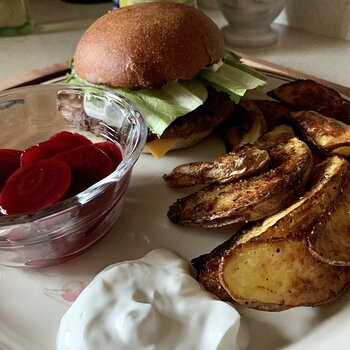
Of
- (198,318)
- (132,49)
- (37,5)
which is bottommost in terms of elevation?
(37,5)

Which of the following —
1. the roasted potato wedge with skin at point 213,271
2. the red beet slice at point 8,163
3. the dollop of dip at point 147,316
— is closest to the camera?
the dollop of dip at point 147,316

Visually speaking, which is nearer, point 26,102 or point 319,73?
point 26,102

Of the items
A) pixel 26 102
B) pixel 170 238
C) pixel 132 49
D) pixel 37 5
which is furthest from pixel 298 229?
pixel 37 5

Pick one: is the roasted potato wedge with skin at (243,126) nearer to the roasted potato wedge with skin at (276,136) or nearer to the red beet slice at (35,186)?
the roasted potato wedge with skin at (276,136)

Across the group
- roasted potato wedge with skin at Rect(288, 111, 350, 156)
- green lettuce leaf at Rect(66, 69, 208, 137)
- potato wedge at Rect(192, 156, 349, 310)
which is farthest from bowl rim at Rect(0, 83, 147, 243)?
roasted potato wedge with skin at Rect(288, 111, 350, 156)

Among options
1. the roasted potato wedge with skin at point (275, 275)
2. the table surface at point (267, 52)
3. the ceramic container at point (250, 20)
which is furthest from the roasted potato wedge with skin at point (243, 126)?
the ceramic container at point (250, 20)

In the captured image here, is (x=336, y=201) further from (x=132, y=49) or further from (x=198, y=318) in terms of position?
(x=132, y=49)

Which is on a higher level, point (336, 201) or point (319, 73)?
point (336, 201)
